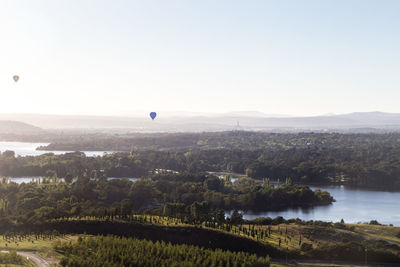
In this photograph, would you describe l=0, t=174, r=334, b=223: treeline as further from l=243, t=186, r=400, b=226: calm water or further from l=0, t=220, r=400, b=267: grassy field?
l=0, t=220, r=400, b=267: grassy field

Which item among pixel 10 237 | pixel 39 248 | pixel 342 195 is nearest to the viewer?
pixel 39 248

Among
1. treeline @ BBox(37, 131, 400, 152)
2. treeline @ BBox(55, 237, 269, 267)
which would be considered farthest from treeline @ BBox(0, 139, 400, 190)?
treeline @ BBox(55, 237, 269, 267)

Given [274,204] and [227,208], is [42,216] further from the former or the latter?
[274,204]

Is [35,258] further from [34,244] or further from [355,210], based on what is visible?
[355,210]

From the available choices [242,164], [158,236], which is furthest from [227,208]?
[242,164]

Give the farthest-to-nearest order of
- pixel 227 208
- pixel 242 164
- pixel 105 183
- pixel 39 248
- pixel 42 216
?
pixel 242 164
pixel 105 183
pixel 227 208
pixel 42 216
pixel 39 248

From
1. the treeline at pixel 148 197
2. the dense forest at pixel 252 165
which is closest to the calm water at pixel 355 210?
the treeline at pixel 148 197
